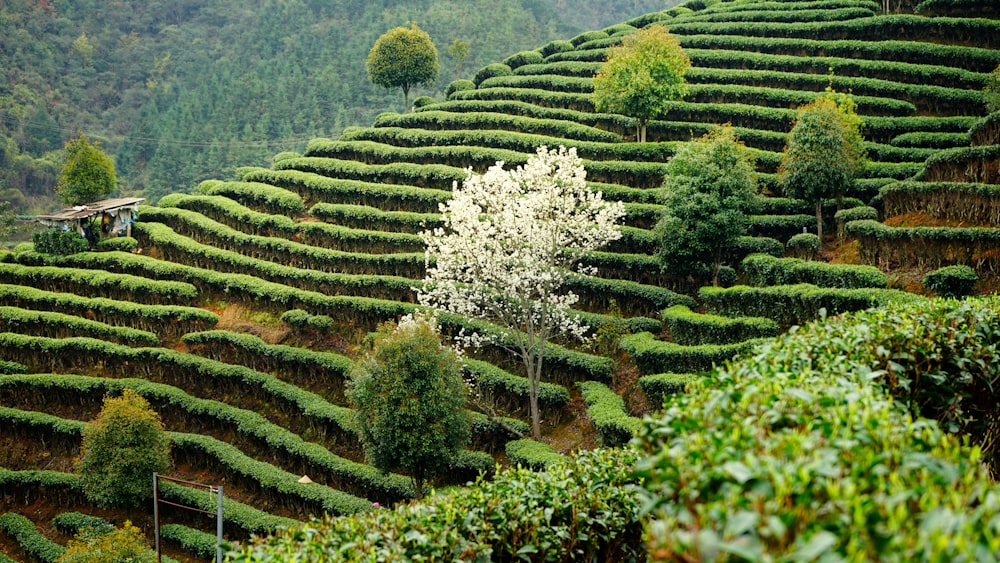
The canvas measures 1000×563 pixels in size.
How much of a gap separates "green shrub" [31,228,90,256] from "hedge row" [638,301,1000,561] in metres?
43.0

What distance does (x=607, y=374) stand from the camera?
28.5m

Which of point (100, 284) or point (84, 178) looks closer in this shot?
point (100, 284)

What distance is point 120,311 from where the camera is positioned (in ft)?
127

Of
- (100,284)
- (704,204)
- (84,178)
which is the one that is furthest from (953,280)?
(84,178)

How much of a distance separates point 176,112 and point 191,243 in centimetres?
6338

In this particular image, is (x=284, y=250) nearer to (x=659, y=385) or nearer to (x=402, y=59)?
(x=659, y=385)

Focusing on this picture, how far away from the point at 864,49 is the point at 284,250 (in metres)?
33.8

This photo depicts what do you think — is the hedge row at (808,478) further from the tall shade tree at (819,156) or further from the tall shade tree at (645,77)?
the tall shade tree at (645,77)

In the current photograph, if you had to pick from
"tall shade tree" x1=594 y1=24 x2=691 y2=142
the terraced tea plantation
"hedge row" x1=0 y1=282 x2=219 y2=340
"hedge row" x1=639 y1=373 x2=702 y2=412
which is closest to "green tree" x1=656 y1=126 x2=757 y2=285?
the terraced tea plantation

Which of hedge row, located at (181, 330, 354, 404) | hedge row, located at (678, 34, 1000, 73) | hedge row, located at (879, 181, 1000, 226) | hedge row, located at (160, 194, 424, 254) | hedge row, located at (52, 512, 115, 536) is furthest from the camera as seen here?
hedge row, located at (678, 34, 1000, 73)

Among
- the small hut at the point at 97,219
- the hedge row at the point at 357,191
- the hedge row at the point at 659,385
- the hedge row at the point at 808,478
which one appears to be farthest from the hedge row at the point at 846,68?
the hedge row at the point at 808,478

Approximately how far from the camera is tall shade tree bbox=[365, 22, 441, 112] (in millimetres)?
60125

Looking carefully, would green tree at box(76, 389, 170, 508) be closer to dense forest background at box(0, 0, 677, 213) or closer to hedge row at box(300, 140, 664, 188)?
hedge row at box(300, 140, 664, 188)

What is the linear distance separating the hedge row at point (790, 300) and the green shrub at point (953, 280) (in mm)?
1591
